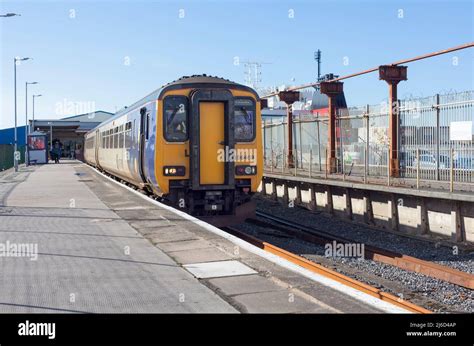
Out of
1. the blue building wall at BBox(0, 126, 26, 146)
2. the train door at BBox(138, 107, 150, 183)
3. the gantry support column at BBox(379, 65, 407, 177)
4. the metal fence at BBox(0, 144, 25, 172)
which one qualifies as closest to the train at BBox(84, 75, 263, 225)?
the train door at BBox(138, 107, 150, 183)

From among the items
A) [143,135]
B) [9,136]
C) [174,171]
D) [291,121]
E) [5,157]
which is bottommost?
[174,171]

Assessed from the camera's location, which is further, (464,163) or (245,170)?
(464,163)

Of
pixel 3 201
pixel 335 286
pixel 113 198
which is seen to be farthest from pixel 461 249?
pixel 3 201

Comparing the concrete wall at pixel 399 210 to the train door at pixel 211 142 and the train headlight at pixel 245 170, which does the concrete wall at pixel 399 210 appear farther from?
the train door at pixel 211 142

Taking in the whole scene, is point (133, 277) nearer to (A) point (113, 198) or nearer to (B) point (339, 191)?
(A) point (113, 198)

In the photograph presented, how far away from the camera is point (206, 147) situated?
44.4 ft

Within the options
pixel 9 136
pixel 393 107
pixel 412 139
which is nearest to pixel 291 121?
pixel 393 107

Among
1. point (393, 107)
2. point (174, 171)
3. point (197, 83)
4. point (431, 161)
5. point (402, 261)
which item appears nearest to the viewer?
point (402, 261)

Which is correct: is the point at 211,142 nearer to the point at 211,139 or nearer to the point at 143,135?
the point at 211,139

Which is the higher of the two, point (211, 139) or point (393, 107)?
point (393, 107)

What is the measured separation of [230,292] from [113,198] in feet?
40.4

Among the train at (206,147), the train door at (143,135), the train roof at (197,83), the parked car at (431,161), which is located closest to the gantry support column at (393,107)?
the parked car at (431,161)

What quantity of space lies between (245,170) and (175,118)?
2101 millimetres
